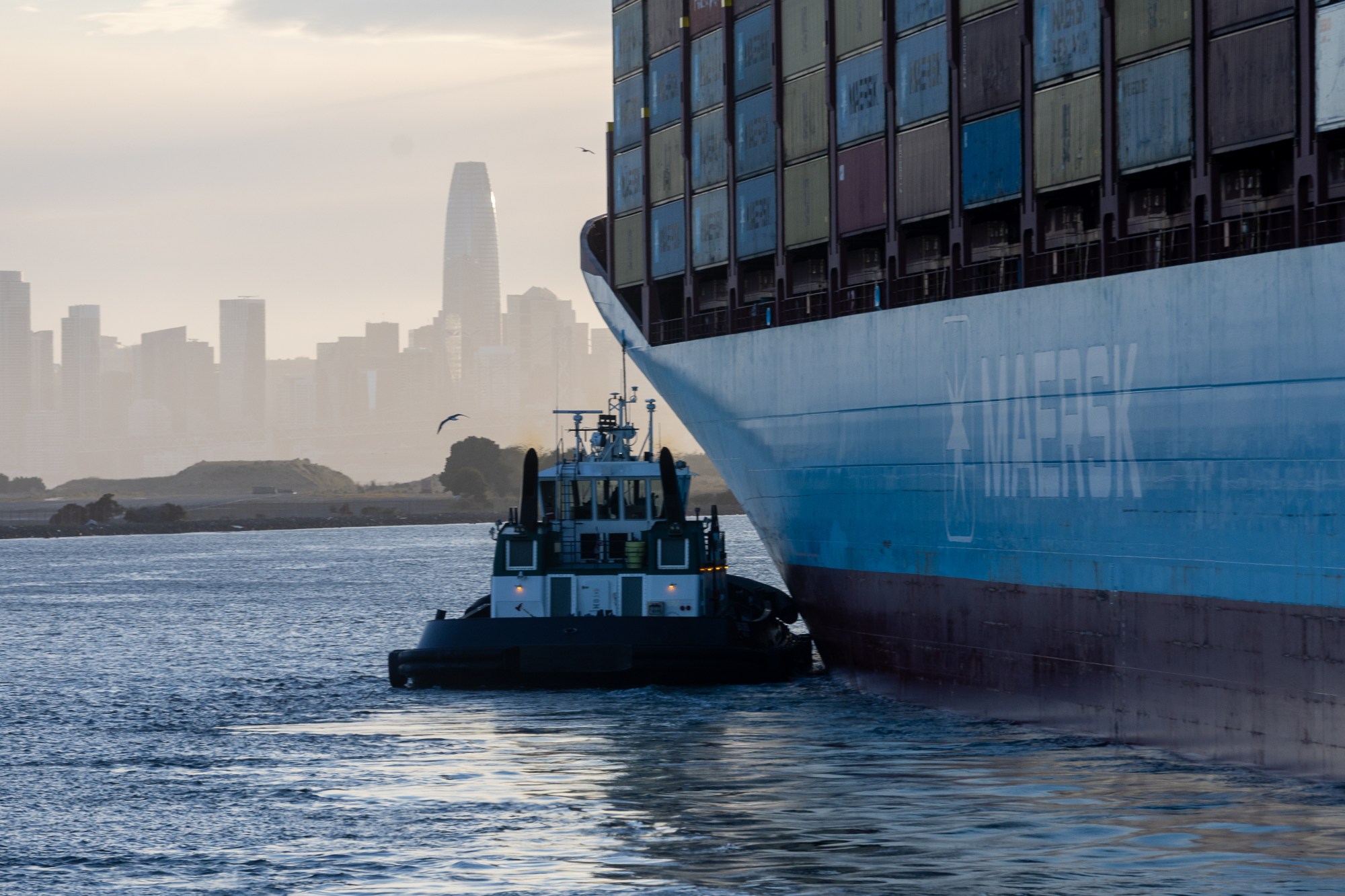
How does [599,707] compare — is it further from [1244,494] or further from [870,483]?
[1244,494]

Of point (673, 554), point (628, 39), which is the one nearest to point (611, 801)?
point (673, 554)

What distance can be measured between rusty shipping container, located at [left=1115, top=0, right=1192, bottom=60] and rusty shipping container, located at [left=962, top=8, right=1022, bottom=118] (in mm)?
3030

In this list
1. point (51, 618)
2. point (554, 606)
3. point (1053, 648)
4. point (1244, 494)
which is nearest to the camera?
point (1244, 494)

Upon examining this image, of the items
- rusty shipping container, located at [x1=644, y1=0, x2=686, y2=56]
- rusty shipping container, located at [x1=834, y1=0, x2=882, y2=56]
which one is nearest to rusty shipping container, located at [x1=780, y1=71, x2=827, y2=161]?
rusty shipping container, located at [x1=834, y1=0, x2=882, y2=56]

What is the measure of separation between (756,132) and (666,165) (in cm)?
543

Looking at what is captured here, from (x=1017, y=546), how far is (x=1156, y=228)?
6.48 metres

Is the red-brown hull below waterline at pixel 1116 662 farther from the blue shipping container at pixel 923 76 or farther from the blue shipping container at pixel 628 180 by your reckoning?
the blue shipping container at pixel 628 180

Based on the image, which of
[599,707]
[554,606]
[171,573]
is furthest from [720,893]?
[171,573]

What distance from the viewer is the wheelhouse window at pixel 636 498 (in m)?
41.8

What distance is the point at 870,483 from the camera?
35906 mm

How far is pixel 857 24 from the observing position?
125 feet

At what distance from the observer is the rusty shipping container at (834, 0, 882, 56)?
123ft

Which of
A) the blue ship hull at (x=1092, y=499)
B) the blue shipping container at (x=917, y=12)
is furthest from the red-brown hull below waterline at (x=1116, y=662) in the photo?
the blue shipping container at (x=917, y=12)

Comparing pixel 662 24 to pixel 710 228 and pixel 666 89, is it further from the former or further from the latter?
pixel 710 228
